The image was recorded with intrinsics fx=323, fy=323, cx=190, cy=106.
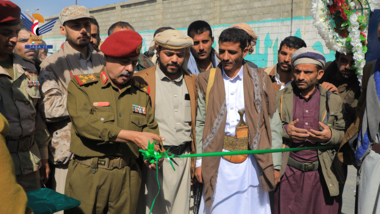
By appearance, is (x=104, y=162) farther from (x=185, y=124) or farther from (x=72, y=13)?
(x=72, y=13)

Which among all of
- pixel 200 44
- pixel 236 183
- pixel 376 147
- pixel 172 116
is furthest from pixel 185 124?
pixel 376 147

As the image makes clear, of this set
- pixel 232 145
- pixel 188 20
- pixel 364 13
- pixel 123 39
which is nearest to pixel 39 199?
pixel 123 39

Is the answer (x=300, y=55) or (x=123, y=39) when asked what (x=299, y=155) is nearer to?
(x=300, y=55)

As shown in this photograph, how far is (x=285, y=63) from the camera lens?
3715mm

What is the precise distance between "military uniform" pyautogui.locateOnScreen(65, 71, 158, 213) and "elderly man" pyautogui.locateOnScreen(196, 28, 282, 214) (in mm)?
666

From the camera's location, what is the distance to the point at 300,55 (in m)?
3.15

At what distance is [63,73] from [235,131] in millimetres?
1721

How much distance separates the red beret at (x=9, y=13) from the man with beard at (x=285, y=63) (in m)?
2.58

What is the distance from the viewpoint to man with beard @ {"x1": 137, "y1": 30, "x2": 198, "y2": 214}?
296 cm

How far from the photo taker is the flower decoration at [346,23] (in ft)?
10.0

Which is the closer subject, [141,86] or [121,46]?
[121,46]

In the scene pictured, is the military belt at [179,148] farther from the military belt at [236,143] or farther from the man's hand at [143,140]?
the man's hand at [143,140]

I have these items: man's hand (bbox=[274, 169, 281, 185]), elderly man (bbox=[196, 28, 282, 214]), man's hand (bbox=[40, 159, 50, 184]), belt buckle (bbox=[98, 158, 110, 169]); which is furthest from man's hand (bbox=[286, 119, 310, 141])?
man's hand (bbox=[40, 159, 50, 184])

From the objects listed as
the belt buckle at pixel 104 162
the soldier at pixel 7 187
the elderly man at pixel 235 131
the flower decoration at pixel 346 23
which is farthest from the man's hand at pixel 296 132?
the soldier at pixel 7 187
